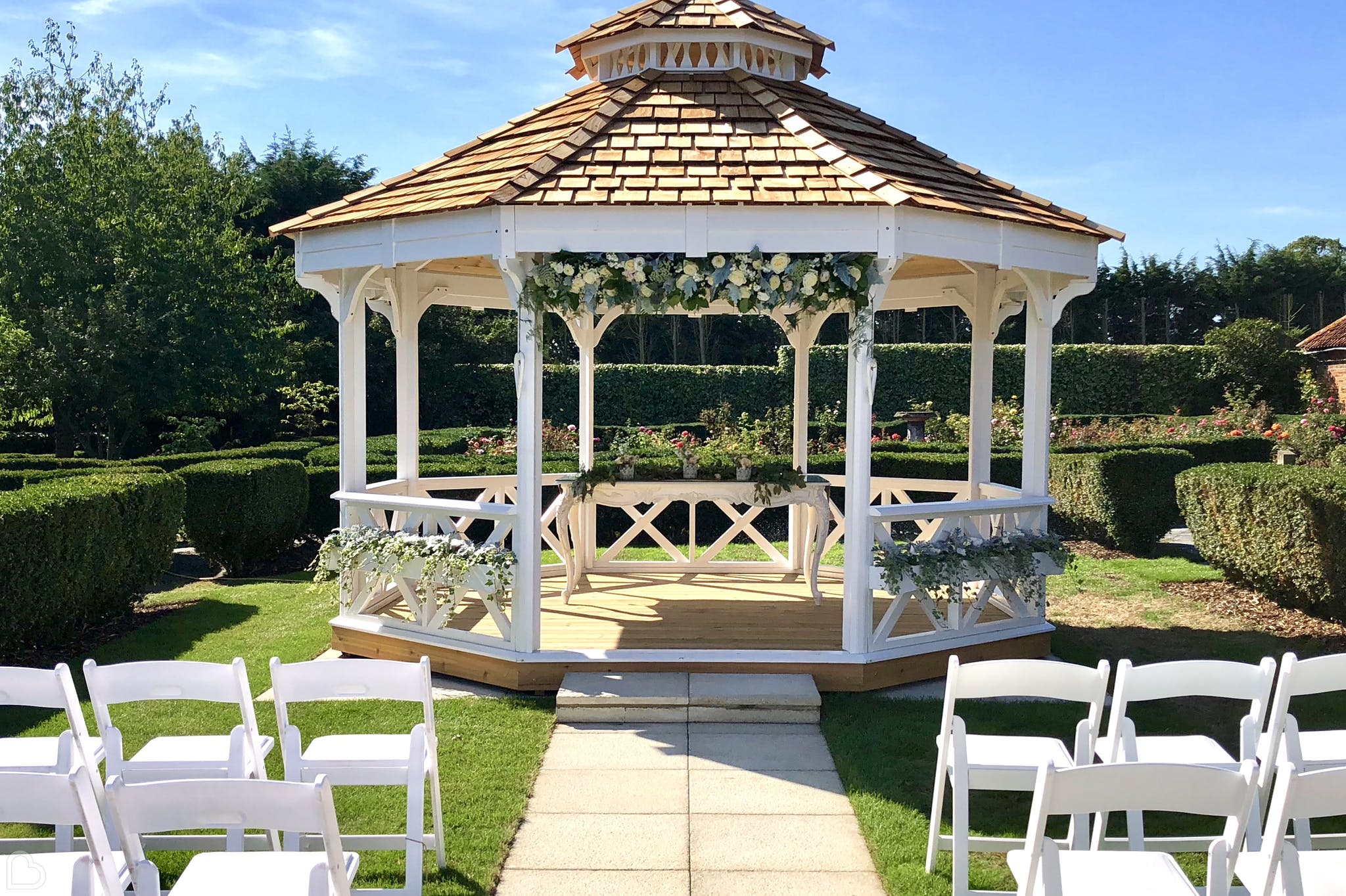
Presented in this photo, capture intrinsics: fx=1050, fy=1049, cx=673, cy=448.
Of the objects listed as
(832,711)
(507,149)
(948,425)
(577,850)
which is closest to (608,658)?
(832,711)

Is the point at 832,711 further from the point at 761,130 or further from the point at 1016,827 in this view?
the point at 761,130

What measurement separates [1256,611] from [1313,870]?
289 inches

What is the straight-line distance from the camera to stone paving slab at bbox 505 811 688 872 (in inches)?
178

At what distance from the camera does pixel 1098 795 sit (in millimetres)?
3010

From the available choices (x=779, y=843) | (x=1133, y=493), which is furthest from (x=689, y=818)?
(x=1133, y=493)

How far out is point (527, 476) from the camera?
7043 mm

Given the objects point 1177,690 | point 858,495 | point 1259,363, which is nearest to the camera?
point 1177,690

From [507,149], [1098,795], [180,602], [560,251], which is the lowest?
[180,602]

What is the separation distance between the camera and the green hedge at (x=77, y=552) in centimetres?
784

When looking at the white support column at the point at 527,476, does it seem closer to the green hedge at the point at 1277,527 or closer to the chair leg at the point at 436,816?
the chair leg at the point at 436,816

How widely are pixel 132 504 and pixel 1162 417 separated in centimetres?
1833

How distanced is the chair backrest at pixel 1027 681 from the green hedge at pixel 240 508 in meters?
9.46

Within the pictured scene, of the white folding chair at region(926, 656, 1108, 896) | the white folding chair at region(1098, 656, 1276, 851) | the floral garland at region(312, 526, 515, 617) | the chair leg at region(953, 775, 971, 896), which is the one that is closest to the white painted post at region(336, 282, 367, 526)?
the floral garland at region(312, 526, 515, 617)

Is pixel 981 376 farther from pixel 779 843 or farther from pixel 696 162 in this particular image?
pixel 779 843
